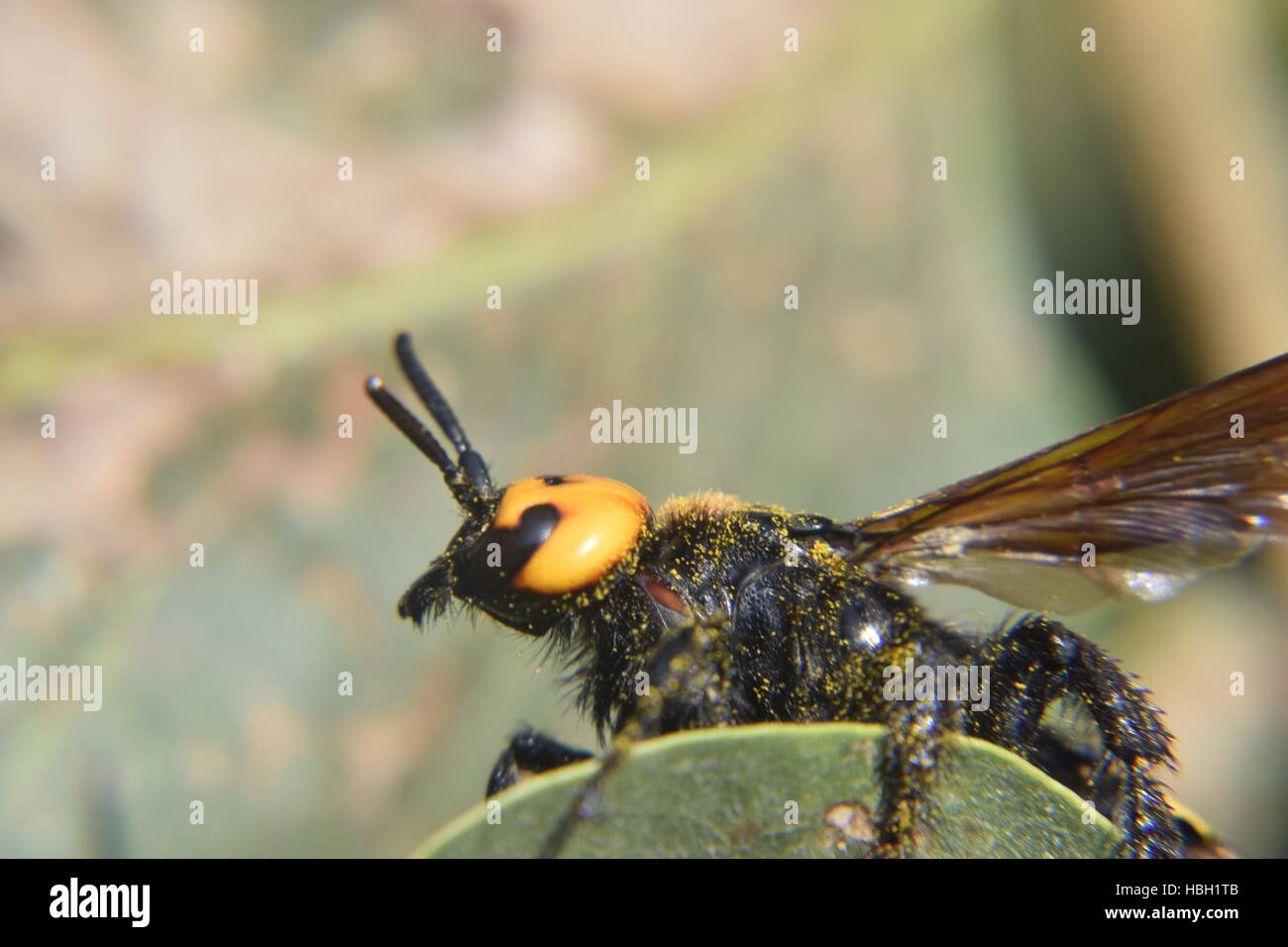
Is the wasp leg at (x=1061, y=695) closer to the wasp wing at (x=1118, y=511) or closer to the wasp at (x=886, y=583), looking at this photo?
the wasp at (x=886, y=583)

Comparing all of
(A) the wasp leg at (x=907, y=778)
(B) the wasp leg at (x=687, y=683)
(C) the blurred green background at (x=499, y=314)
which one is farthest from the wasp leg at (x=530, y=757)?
(A) the wasp leg at (x=907, y=778)

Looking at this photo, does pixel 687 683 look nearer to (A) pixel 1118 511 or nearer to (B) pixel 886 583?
(B) pixel 886 583

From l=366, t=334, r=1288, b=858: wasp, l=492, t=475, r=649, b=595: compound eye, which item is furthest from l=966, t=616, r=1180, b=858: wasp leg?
l=492, t=475, r=649, b=595: compound eye

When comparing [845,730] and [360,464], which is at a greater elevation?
[360,464]

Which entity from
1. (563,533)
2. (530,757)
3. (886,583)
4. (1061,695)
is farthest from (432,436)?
(1061,695)

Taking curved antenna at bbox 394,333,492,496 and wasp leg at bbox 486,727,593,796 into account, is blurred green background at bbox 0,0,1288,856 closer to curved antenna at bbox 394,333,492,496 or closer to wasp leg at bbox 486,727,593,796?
wasp leg at bbox 486,727,593,796
